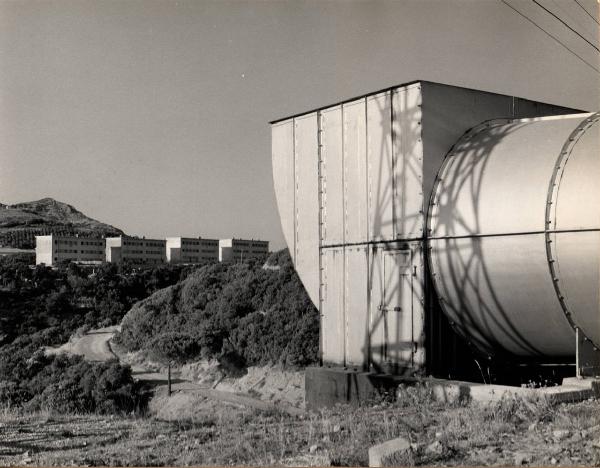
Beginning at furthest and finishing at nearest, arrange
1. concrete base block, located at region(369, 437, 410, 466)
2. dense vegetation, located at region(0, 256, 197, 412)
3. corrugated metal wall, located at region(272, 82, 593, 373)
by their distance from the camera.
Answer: dense vegetation, located at region(0, 256, 197, 412), corrugated metal wall, located at region(272, 82, 593, 373), concrete base block, located at region(369, 437, 410, 466)

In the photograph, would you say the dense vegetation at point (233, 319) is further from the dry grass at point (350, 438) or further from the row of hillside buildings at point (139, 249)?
the row of hillside buildings at point (139, 249)

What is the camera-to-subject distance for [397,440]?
270 inches

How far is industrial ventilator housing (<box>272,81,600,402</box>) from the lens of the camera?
29.9ft

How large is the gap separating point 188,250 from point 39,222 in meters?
28.5

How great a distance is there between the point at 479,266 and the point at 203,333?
2226cm

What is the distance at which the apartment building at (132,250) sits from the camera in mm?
93625

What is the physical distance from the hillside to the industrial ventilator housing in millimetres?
89408

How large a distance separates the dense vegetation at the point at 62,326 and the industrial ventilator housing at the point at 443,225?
1244 cm

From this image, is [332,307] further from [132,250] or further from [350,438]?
[132,250]

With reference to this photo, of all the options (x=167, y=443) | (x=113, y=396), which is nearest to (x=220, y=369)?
(x=113, y=396)

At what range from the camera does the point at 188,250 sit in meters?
101

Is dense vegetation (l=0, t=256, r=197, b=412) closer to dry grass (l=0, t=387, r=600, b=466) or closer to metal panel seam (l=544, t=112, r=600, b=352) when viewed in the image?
dry grass (l=0, t=387, r=600, b=466)

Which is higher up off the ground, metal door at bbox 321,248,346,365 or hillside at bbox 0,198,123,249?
hillside at bbox 0,198,123,249

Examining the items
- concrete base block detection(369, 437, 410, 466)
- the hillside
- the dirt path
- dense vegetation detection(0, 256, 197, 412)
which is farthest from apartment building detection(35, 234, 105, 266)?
concrete base block detection(369, 437, 410, 466)
